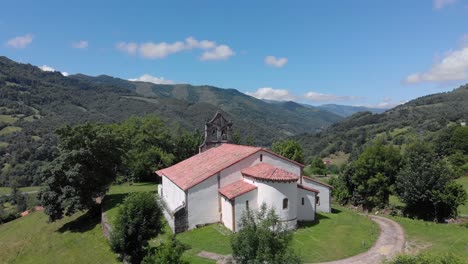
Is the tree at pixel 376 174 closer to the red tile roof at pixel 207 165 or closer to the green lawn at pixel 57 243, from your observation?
the red tile roof at pixel 207 165

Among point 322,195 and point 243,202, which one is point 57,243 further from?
point 322,195

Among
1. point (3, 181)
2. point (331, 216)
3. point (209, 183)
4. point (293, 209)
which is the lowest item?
point (3, 181)

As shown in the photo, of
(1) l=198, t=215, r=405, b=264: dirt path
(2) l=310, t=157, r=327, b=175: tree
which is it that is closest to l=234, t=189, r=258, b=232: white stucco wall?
(1) l=198, t=215, r=405, b=264: dirt path

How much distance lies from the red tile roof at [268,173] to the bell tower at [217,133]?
11.7 metres

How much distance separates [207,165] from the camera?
3334cm

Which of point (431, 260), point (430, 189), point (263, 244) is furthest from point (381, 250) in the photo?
point (430, 189)

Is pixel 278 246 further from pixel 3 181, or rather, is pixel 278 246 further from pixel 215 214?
pixel 3 181

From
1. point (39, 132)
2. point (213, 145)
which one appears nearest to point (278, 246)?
point (213, 145)

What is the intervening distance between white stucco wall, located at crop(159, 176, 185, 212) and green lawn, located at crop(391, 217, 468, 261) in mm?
18778

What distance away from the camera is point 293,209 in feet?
91.0

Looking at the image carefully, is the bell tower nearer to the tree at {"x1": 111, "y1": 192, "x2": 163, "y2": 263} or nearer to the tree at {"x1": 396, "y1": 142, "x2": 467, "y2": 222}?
the tree at {"x1": 396, "y1": 142, "x2": 467, "y2": 222}

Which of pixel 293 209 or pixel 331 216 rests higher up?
pixel 293 209

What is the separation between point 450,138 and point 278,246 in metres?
84.2

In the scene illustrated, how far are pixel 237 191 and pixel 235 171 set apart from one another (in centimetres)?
297
